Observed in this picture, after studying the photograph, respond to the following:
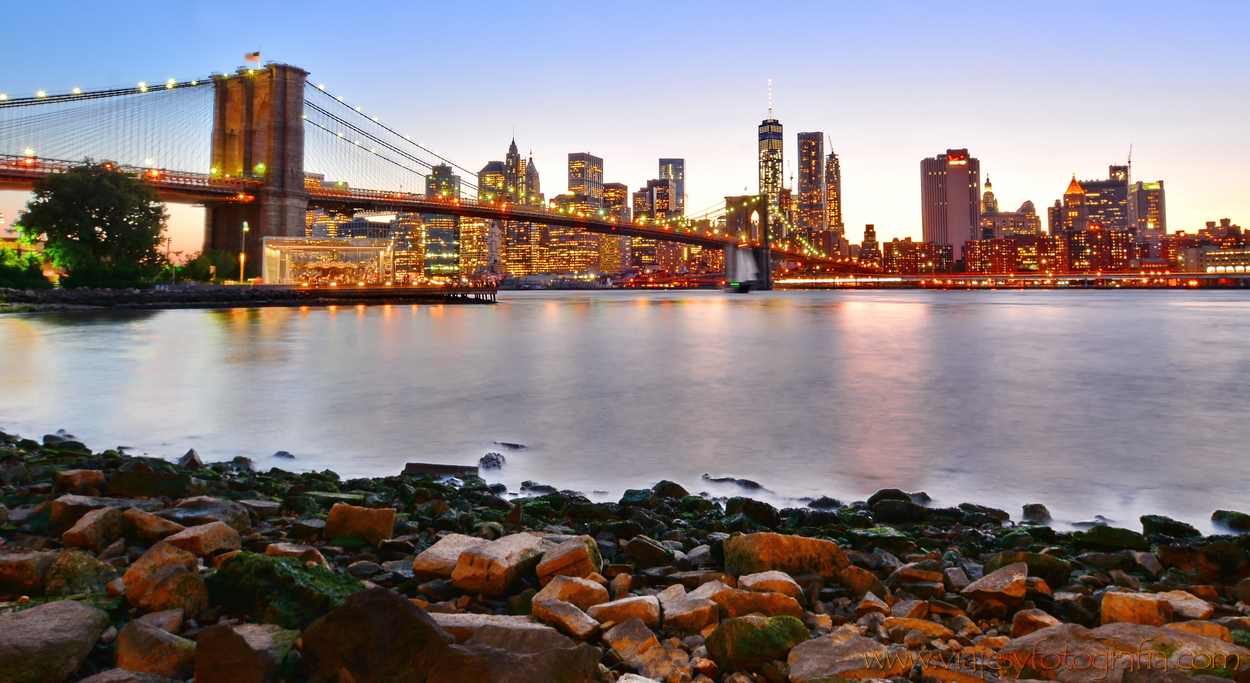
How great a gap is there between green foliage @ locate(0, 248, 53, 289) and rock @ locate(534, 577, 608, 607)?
1863 inches

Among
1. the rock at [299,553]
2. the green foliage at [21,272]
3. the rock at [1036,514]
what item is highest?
the green foliage at [21,272]

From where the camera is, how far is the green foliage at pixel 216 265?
2079 inches

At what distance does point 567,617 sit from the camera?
2.63 m

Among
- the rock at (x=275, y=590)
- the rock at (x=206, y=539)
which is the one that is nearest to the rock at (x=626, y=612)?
the rock at (x=275, y=590)

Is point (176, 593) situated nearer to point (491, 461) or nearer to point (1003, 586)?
point (1003, 586)

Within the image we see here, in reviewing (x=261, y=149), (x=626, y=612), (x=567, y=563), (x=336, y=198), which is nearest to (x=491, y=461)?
(x=567, y=563)

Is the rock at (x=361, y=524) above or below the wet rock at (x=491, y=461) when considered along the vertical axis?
above

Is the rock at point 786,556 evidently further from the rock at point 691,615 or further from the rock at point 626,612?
the rock at point 626,612

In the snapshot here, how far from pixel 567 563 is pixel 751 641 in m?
0.91

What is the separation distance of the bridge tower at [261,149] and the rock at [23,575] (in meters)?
53.1

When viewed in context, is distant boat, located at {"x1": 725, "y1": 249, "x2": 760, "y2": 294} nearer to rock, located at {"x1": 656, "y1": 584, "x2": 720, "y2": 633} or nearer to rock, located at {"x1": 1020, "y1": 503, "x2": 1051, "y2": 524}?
rock, located at {"x1": 1020, "y1": 503, "x2": 1051, "y2": 524}

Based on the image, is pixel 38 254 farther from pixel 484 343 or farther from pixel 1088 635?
pixel 1088 635

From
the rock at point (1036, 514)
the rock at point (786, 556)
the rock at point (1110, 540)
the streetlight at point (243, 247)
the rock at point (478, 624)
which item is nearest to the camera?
the rock at point (478, 624)

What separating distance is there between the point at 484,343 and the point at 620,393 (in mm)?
10880
